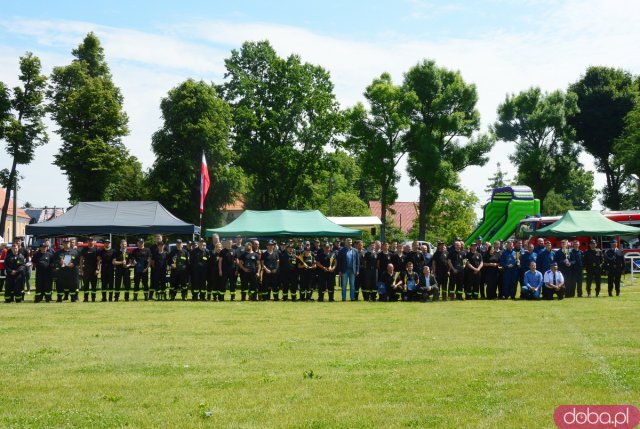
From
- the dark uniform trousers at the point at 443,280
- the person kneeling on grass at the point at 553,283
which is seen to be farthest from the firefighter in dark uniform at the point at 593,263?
the dark uniform trousers at the point at 443,280

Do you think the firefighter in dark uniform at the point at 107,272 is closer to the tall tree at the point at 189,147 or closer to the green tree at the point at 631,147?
the tall tree at the point at 189,147

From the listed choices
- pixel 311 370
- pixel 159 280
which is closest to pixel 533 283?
pixel 159 280

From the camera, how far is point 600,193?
6262cm

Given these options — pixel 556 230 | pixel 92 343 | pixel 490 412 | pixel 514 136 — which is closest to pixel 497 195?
pixel 556 230

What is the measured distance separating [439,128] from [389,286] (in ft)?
107

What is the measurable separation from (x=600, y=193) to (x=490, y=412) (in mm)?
58552

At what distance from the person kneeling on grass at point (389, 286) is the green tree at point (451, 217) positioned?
39363mm

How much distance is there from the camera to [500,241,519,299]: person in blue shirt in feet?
79.6

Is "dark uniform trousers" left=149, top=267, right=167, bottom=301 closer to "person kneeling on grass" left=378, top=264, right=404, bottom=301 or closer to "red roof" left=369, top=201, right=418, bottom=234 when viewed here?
"person kneeling on grass" left=378, top=264, right=404, bottom=301

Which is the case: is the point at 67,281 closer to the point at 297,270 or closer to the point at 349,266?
the point at 297,270

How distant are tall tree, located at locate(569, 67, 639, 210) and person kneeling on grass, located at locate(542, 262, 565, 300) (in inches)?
1500

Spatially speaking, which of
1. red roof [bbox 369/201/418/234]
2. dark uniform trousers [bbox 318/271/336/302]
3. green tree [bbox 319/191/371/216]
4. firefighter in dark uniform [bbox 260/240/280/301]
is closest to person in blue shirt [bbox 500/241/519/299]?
dark uniform trousers [bbox 318/271/336/302]

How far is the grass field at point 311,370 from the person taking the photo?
7.70 m

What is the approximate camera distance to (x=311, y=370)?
396 inches
